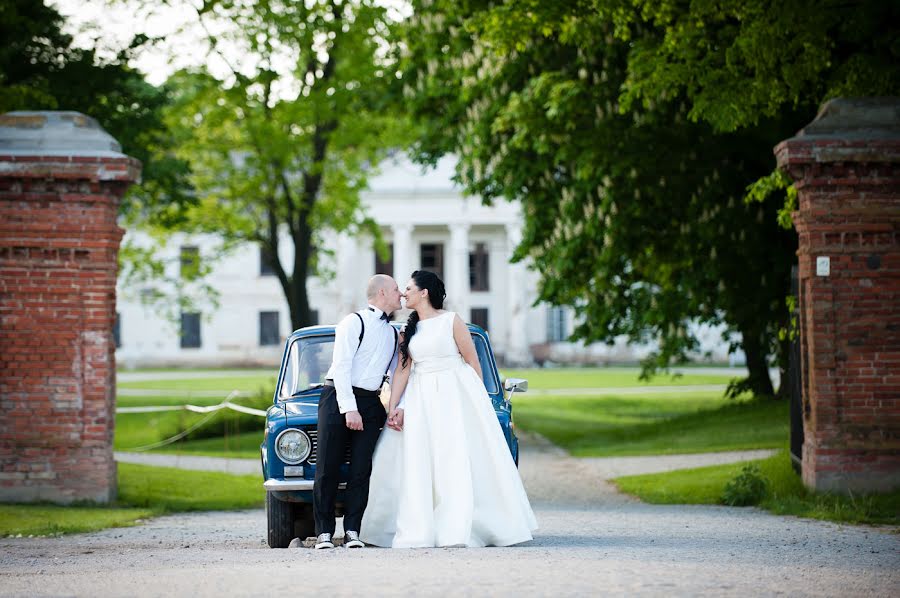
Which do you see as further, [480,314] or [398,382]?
[480,314]

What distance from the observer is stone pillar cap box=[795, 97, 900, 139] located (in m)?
12.8

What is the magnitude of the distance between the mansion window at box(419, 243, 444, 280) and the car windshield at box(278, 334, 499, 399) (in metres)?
68.9

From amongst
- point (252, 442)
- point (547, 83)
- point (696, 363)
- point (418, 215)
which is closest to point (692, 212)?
point (547, 83)

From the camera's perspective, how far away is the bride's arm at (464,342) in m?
9.29

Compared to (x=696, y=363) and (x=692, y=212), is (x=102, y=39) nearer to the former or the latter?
(x=692, y=212)

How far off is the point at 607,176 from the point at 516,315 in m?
54.6

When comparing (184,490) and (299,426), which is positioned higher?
(299,426)

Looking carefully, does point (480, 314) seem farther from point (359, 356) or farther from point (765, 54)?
point (359, 356)

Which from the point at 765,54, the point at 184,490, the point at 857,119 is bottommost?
the point at 184,490

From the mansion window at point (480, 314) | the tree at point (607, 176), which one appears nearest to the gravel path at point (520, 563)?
the tree at point (607, 176)

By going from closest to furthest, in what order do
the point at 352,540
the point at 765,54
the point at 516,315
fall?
1. the point at 352,540
2. the point at 765,54
3. the point at 516,315

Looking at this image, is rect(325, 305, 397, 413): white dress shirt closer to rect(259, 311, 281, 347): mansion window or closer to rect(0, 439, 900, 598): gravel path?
rect(0, 439, 900, 598): gravel path

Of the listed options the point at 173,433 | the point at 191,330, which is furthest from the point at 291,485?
the point at 191,330

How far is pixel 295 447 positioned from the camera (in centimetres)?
962
